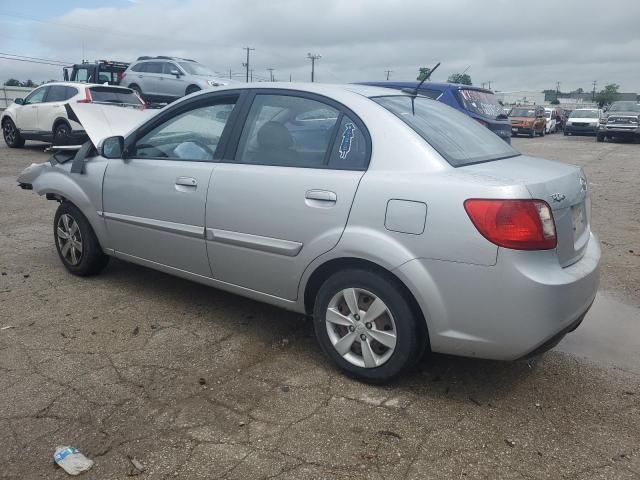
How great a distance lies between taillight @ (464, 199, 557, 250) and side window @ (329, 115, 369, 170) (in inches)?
28.0

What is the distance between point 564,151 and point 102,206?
20012mm

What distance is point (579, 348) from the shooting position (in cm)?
380

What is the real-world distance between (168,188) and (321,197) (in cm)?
130

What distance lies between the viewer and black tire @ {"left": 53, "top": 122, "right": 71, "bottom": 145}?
13344 millimetres

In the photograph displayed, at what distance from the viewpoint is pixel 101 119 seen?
4930 millimetres

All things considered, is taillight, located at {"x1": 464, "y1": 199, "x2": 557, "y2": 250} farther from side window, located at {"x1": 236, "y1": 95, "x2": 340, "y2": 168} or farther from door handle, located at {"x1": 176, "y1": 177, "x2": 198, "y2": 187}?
door handle, located at {"x1": 176, "y1": 177, "x2": 198, "y2": 187}

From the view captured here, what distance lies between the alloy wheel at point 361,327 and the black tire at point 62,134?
11807mm

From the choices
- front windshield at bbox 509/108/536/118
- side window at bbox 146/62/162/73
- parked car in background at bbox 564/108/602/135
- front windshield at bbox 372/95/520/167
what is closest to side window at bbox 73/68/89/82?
side window at bbox 146/62/162/73

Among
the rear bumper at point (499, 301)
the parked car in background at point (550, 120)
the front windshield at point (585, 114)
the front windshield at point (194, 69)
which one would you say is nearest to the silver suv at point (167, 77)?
the front windshield at point (194, 69)

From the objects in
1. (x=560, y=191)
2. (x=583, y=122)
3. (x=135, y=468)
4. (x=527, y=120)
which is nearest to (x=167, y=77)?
(x=560, y=191)

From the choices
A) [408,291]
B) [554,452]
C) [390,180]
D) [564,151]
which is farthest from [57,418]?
[564,151]

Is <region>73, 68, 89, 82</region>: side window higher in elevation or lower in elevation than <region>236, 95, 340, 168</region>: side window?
higher

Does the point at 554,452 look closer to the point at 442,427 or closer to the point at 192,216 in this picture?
the point at 442,427

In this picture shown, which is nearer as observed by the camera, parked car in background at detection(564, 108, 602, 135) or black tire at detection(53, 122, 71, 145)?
black tire at detection(53, 122, 71, 145)
